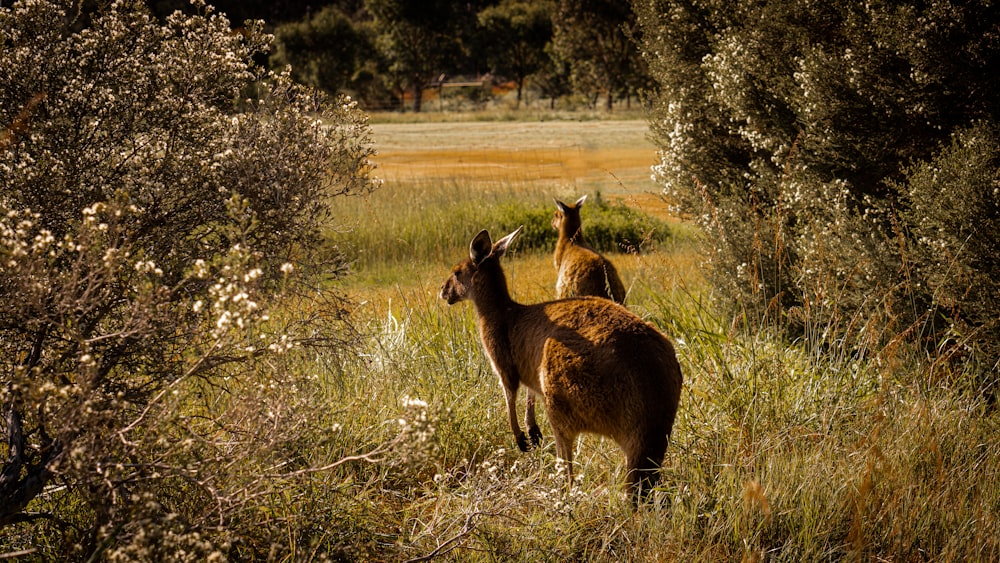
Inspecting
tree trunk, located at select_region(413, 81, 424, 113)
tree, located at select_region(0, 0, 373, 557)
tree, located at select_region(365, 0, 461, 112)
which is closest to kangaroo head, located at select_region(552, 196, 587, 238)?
tree, located at select_region(0, 0, 373, 557)

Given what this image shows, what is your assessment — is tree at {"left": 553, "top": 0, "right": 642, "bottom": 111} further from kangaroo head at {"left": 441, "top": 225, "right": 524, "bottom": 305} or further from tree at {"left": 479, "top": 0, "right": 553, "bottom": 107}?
kangaroo head at {"left": 441, "top": 225, "right": 524, "bottom": 305}

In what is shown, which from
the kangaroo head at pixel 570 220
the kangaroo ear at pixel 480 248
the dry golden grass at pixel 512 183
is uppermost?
the kangaroo ear at pixel 480 248

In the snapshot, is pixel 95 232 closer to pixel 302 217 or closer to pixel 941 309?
pixel 302 217

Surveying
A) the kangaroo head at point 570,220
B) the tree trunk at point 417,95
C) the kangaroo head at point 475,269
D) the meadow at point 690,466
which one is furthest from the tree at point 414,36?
the kangaroo head at point 475,269

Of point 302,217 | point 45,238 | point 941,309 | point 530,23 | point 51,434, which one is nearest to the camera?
point 45,238

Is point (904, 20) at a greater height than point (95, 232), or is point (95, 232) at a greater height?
point (904, 20)

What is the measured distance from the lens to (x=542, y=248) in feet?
46.3

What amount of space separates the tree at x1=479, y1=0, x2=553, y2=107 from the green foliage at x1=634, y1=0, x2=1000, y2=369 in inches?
2314

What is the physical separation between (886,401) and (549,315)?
8.04 ft

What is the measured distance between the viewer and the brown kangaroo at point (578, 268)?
727 cm

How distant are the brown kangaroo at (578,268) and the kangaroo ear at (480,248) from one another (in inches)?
65.0

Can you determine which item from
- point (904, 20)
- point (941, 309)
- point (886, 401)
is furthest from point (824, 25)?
point (886, 401)

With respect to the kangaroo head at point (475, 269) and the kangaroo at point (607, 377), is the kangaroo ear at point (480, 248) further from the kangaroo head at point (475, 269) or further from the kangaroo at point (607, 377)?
the kangaroo at point (607, 377)

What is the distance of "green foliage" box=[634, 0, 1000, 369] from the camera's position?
6.44m
